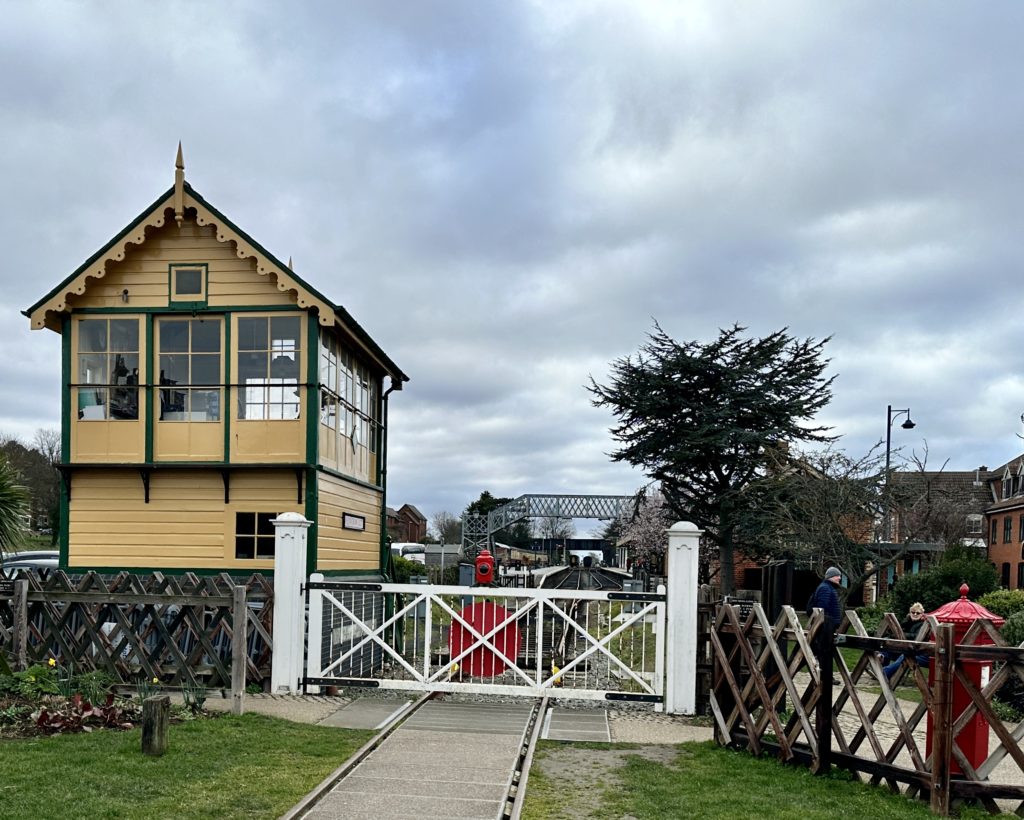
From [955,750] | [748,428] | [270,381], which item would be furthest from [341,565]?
[748,428]

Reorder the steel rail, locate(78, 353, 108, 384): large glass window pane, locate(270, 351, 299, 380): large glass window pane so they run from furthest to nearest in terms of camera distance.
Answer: locate(78, 353, 108, 384): large glass window pane → locate(270, 351, 299, 380): large glass window pane → the steel rail

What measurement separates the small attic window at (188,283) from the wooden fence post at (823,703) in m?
11.7

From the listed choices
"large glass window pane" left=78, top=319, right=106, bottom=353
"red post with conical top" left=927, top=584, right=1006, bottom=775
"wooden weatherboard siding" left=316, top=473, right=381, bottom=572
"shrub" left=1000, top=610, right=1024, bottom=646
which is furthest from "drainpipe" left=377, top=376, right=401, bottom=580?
"red post with conical top" left=927, top=584, right=1006, bottom=775

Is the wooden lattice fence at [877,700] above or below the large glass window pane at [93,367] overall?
below

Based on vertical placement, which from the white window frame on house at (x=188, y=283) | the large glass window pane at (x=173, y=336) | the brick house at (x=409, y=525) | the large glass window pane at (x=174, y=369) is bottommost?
the brick house at (x=409, y=525)

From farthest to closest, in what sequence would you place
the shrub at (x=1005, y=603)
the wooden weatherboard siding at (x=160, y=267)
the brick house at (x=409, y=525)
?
the brick house at (x=409, y=525)
the shrub at (x=1005, y=603)
the wooden weatherboard siding at (x=160, y=267)

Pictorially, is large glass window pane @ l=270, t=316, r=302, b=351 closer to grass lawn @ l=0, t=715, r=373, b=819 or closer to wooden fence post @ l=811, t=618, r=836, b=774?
grass lawn @ l=0, t=715, r=373, b=819

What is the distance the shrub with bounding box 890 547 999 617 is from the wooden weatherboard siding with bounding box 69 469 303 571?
14855 mm

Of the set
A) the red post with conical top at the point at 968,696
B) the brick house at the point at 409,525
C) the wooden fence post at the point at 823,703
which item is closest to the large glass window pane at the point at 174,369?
the wooden fence post at the point at 823,703

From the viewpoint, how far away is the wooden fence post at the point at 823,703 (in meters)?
7.88

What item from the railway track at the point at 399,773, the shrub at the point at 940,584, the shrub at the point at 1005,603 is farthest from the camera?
the shrub at the point at 940,584

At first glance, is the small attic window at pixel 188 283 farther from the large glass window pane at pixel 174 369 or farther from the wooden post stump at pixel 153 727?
the wooden post stump at pixel 153 727

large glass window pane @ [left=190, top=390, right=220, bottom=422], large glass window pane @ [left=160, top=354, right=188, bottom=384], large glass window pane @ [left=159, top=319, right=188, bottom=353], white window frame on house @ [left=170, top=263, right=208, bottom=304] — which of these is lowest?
large glass window pane @ [left=190, top=390, right=220, bottom=422]

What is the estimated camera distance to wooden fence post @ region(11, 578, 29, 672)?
38.8ft
